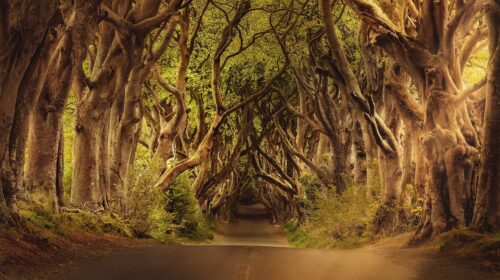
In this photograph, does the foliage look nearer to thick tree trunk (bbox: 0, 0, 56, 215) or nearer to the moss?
the moss

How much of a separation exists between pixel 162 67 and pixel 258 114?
1058cm

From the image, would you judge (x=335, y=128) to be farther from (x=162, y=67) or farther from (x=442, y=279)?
(x=442, y=279)

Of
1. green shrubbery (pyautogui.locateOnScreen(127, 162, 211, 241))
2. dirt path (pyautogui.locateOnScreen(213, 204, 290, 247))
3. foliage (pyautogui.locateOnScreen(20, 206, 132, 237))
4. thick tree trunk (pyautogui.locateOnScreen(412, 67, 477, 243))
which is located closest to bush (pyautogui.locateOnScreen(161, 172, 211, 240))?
green shrubbery (pyautogui.locateOnScreen(127, 162, 211, 241))

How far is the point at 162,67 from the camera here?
90.7 feet

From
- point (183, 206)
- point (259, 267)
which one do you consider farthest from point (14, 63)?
point (183, 206)

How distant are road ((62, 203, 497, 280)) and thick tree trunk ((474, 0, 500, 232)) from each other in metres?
1.56

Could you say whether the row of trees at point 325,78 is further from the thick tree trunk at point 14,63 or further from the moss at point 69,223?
the moss at point 69,223

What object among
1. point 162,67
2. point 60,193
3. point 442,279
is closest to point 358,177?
point 162,67

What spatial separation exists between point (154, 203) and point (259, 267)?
387 inches

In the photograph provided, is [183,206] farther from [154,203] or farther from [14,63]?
[14,63]

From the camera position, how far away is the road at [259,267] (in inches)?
347

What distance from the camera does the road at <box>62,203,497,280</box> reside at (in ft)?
28.9

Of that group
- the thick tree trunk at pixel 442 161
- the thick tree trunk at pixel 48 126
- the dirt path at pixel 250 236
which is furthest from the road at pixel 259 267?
the dirt path at pixel 250 236

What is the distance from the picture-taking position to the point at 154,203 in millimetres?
19078
